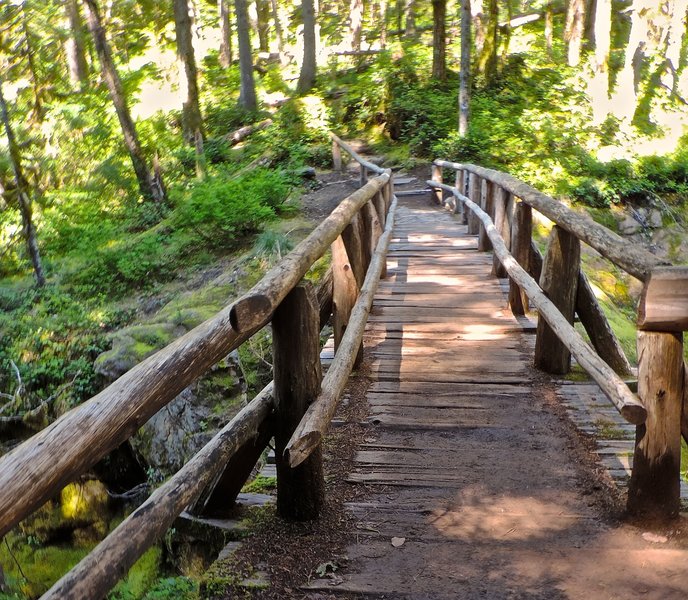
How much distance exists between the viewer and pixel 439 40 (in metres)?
21.9

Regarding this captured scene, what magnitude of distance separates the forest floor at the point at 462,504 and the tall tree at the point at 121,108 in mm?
13134

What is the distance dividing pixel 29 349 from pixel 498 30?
19.0 m

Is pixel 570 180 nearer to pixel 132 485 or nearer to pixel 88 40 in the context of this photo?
pixel 132 485

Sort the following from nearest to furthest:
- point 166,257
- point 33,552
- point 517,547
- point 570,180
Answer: point 517,547, point 33,552, point 166,257, point 570,180

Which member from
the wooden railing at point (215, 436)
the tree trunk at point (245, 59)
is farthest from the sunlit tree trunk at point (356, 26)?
the wooden railing at point (215, 436)

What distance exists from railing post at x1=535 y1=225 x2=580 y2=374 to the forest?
3065 millimetres

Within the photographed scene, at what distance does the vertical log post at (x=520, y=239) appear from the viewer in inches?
252

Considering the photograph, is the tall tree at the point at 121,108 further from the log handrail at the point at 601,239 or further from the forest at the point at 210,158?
the log handrail at the point at 601,239

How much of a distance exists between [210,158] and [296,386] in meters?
18.4

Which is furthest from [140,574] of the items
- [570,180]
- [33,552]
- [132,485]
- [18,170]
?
[570,180]

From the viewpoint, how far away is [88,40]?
26359 mm

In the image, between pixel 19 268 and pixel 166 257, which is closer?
pixel 166 257

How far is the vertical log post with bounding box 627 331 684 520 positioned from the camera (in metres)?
2.95

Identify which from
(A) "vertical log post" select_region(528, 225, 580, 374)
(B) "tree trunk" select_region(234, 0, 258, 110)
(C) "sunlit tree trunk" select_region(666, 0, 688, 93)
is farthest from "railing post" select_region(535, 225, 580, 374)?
(B) "tree trunk" select_region(234, 0, 258, 110)
